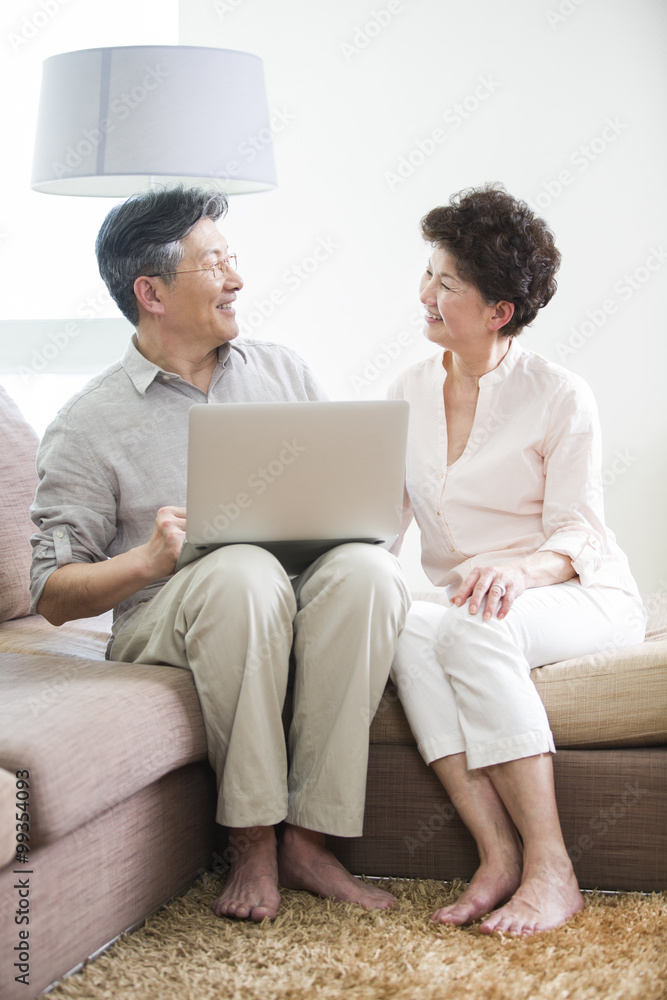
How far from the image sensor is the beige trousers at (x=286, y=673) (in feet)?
4.90

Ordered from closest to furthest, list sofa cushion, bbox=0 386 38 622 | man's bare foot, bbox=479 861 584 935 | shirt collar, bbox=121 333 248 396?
man's bare foot, bbox=479 861 584 935, shirt collar, bbox=121 333 248 396, sofa cushion, bbox=0 386 38 622

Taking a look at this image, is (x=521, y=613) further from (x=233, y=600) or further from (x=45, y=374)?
(x=45, y=374)

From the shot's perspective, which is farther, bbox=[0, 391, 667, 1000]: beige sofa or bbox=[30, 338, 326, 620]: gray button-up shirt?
bbox=[30, 338, 326, 620]: gray button-up shirt

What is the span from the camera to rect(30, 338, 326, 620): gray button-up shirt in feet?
5.68

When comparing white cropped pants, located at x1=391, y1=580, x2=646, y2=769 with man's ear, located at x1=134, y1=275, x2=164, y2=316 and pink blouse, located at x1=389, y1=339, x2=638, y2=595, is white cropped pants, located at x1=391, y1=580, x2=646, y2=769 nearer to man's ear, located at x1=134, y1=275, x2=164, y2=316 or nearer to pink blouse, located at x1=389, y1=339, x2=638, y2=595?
pink blouse, located at x1=389, y1=339, x2=638, y2=595

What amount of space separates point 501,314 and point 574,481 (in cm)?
36

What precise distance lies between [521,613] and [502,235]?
2.37ft

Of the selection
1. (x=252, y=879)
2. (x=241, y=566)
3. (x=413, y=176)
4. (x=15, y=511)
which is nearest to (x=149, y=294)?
(x=15, y=511)

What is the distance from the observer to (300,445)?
57.9 inches

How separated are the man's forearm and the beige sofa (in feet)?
0.29

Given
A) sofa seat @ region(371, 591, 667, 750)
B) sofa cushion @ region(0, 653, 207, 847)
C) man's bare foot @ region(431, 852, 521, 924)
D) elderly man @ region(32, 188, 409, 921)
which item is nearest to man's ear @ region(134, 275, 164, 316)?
elderly man @ region(32, 188, 409, 921)

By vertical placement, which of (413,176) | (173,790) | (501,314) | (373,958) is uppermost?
(413,176)

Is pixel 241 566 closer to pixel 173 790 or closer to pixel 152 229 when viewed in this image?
pixel 173 790

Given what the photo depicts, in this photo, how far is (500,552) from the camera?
1.83 meters
